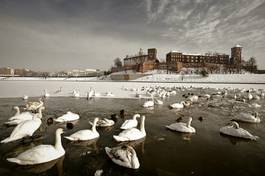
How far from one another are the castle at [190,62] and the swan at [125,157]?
96208 mm

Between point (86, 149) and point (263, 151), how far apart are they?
6230mm

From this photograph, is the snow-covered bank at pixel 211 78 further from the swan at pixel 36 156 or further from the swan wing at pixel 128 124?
the swan at pixel 36 156

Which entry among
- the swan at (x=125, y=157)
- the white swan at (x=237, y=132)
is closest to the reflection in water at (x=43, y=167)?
the swan at (x=125, y=157)

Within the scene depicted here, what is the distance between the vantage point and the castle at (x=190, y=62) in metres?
107

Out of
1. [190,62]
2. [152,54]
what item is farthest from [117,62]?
[190,62]

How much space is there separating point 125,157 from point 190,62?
398 feet

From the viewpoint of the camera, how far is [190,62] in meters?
121

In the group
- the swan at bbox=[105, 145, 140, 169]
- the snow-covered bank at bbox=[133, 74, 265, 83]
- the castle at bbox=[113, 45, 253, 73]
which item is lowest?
the swan at bbox=[105, 145, 140, 169]

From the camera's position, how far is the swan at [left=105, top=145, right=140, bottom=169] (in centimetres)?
584

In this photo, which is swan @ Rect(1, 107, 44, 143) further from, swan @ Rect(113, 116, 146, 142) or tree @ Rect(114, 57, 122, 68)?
tree @ Rect(114, 57, 122, 68)

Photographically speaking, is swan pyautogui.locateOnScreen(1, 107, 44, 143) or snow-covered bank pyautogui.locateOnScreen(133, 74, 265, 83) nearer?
swan pyautogui.locateOnScreen(1, 107, 44, 143)

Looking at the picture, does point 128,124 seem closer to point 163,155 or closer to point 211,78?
point 163,155

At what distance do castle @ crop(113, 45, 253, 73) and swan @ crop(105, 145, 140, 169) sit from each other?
9621cm

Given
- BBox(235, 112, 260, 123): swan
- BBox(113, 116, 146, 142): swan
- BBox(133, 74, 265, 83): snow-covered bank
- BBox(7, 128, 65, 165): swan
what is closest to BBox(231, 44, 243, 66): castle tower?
BBox(133, 74, 265, 83): snow-covered bank
